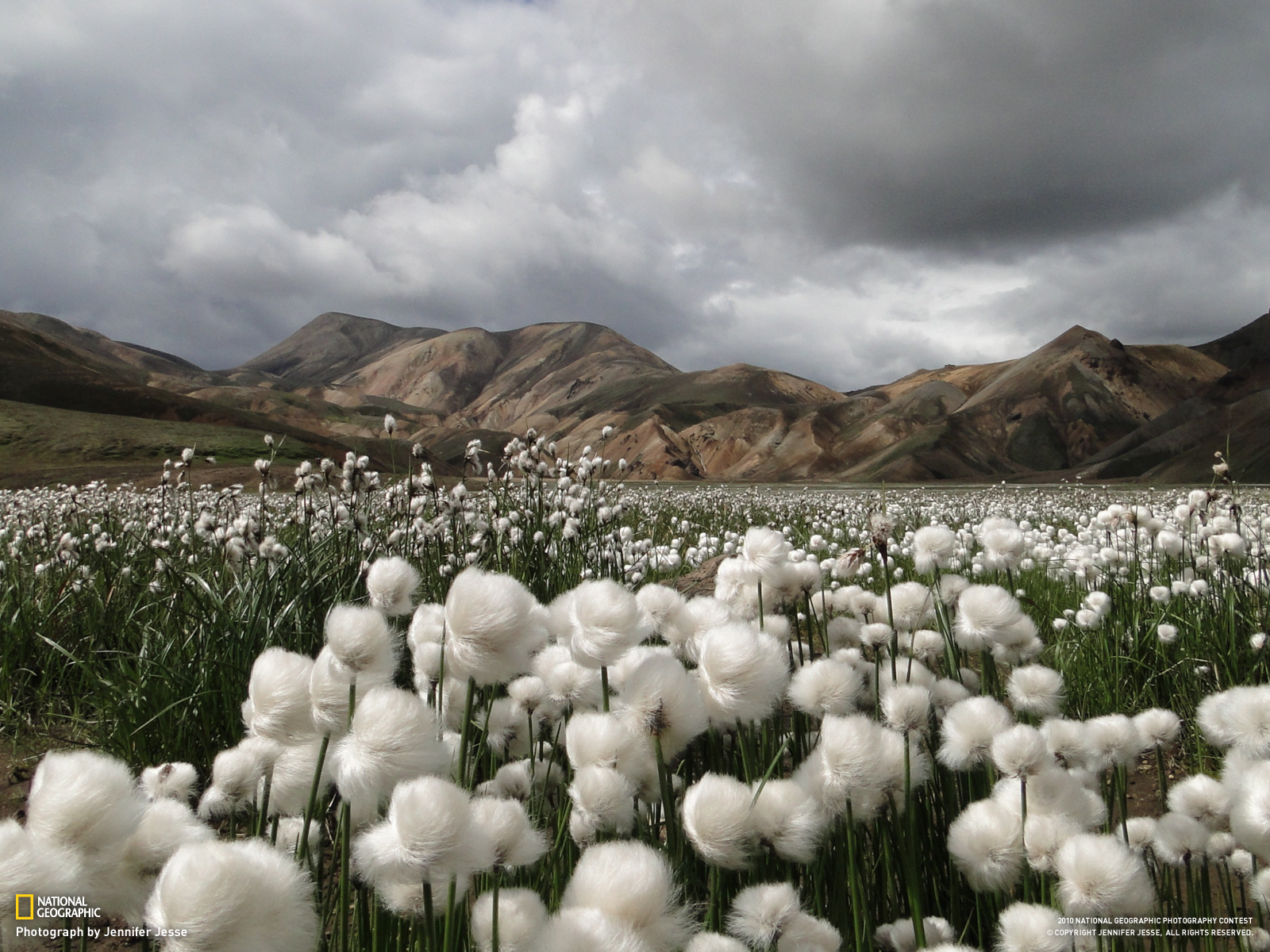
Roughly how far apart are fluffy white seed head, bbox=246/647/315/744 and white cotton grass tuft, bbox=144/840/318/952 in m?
0.39

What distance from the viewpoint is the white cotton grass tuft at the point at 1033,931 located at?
4.42 feet

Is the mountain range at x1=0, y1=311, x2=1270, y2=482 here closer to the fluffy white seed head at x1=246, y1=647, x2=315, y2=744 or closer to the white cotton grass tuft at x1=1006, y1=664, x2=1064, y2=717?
the white cotton grass tuft at x1=1006, y1=664, x2=1064, y2=717

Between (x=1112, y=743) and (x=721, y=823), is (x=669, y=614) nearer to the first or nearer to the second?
(x=721, y=823)

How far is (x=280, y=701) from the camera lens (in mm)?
1358

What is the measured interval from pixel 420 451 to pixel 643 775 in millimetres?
4478

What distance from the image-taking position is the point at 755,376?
170250 mm

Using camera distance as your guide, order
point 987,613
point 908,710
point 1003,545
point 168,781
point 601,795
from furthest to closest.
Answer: point 1003,545 < point 987,613 < point 908,710 < point 168,781 < point 601,795

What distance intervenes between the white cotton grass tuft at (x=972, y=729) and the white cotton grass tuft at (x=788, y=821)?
1.52 ft

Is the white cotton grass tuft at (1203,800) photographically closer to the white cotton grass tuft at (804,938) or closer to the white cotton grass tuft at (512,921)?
the white cotton grass tuft at (804,938)

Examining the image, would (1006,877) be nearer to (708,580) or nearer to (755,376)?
(708,580)

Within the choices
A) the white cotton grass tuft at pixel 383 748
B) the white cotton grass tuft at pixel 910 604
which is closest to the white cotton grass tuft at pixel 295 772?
the white cotton grass tuft at pixel 383 748

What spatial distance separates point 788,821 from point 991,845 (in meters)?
0.55

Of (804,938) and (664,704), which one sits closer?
(804,938)

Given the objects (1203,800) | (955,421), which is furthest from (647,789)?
(955,421)
